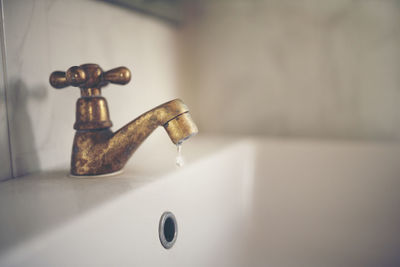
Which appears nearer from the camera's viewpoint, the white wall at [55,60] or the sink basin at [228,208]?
the sink basin at [228,208]

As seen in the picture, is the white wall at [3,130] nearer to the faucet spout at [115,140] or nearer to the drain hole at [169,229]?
the faucet spout at [115,140]

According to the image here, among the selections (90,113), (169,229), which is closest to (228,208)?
(169,229)

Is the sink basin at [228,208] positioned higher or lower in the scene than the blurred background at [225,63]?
lower

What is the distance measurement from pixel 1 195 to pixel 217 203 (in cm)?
36

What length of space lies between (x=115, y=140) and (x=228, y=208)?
321mm

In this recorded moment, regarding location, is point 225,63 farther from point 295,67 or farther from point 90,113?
point 90,113

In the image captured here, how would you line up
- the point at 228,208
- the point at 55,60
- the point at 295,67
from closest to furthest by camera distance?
the point at 55,60
the point at 228,208
the point at 295,67

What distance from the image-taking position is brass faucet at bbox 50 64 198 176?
428mm

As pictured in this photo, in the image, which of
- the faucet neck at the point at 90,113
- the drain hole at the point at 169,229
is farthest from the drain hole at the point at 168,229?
the faucet neck at the point at 90,113

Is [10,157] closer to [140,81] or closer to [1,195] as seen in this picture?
[1,195]

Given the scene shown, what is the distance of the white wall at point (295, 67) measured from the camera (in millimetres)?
818

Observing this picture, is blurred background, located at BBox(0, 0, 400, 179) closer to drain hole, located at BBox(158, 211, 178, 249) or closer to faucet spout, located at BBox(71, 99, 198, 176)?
faucet spout, located at BBox(71, 99, 198, 176)

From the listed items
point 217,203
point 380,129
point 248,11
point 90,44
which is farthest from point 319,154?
point 90,44

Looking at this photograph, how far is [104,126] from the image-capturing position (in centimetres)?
46
